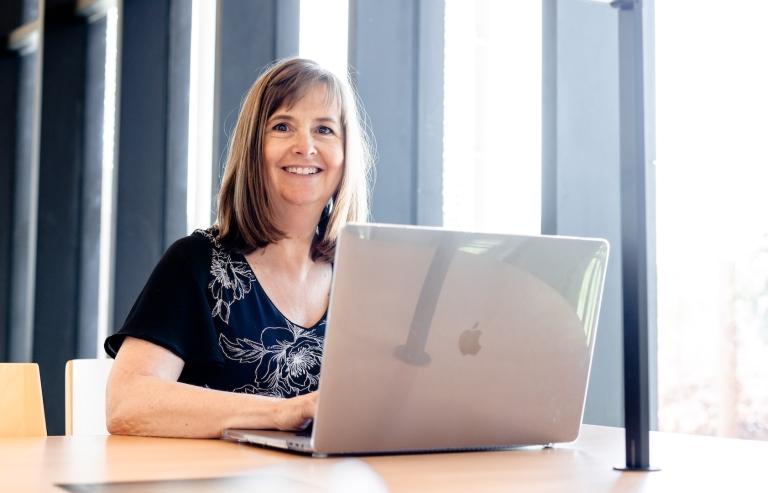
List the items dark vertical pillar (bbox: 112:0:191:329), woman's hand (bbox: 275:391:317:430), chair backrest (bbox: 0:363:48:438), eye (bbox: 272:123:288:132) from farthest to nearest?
dark vertical pillar (bbox: 112:0:191:329) → eye (bbox: 272:123:288:132) → chair backrest (bbox: 0:363:48:438) → woman's hand (bbox: 275:391:317:430)

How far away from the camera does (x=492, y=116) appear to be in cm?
254

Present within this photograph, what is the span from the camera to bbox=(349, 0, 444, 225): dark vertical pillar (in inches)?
104

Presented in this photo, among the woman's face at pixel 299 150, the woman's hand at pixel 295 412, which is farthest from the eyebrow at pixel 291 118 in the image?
the woman's hand at pixel 295 412

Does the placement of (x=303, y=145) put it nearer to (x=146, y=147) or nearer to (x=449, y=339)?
(x=449, y=339)

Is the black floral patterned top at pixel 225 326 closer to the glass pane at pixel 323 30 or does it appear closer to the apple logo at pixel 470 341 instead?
the apple logo at pixel 470 341

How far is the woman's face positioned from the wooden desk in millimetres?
748

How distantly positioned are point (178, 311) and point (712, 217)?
1.14 metres

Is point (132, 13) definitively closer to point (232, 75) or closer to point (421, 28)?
point (232, 75)

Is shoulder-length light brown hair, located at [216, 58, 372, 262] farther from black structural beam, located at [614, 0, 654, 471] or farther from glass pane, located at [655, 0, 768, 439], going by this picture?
black structural beam, located at [614, 0, 654, 471]

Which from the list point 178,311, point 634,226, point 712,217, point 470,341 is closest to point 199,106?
point 178,311

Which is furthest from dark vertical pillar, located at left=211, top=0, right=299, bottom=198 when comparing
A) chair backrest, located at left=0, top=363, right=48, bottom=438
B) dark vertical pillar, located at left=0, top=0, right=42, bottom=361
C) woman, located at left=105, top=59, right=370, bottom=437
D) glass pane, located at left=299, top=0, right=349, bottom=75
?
dark vertical pillar, located at left=0, top=0, right=42, bottom=361

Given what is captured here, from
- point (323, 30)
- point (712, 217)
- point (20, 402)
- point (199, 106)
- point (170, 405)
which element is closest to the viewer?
point (170, 405)

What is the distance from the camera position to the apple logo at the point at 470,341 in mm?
1215

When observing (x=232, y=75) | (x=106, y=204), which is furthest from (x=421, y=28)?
(x=106, y=204)
